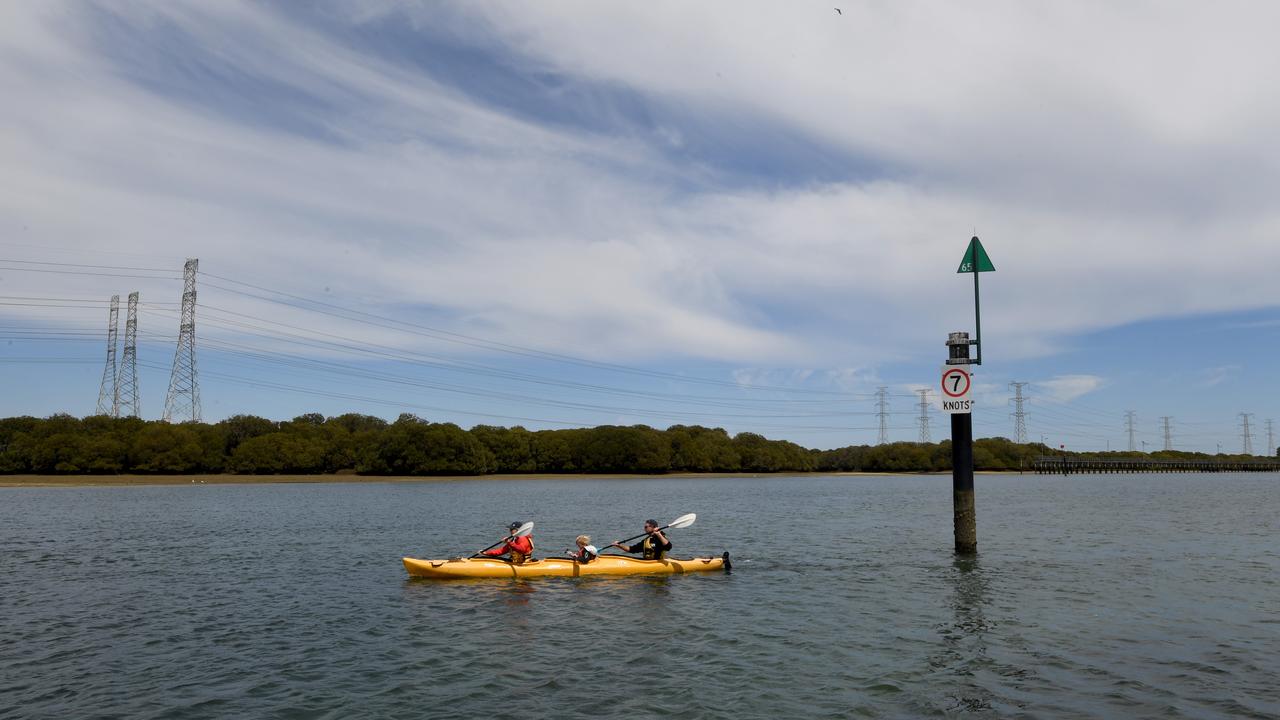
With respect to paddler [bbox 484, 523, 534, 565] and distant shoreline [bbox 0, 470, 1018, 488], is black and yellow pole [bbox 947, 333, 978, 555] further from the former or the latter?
distant shoreline [bbox 0, 470, 1018, 488]

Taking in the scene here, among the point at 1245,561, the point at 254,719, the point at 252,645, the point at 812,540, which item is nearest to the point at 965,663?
the point at 254,719

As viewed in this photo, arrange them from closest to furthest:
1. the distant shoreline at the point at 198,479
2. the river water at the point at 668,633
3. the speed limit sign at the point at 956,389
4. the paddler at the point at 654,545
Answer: the river water at the point at 668,633, the speed limit sign at the point at 956,389, the paddler at the point at 654,545, the distant shoreline at the point at 198,479

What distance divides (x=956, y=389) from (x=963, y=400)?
1.40 ft

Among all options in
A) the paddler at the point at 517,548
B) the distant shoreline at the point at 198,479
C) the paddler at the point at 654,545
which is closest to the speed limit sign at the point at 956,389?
the paddler at the point at 654,545

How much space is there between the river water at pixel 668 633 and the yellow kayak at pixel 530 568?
33 cm

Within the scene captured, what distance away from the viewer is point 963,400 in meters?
25.8

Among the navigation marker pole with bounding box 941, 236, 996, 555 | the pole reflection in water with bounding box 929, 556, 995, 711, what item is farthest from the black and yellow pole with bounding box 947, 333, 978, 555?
the pole reflection in water with bounding box 929, 556, 995, 711

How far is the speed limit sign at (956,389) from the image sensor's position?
2583 centimetres

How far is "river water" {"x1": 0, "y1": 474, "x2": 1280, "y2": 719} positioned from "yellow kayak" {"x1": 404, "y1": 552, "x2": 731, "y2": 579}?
1.10ft

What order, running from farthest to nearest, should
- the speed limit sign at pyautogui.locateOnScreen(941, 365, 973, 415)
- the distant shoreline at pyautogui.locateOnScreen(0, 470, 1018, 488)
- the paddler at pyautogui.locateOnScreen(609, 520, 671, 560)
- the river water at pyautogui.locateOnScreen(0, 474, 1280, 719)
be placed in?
1. the distant shoreline at pyautogui.locateOnScreen(0, 470, 1018, 488)
2. the paddler at pyautogui.locateOnScreen(609, 520, 671, 560)
3. the speed limit sign at pyautogui.locateOnScreen(941, 365, 973, 415)
4. the river water at pyautogui.locateOnScreen(0, 474, 1280, 719)

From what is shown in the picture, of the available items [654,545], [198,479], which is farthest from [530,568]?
[198,479]

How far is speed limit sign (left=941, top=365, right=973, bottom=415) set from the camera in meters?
25.8

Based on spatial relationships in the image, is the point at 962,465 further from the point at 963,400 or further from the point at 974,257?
the point at 974,257

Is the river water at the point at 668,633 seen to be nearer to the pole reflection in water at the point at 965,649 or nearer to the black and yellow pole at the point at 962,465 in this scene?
the pole reflection in water at the point at 965,649
